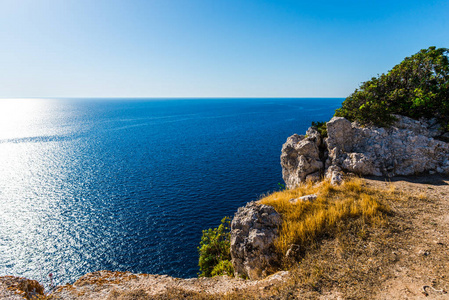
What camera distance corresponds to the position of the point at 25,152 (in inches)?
2975

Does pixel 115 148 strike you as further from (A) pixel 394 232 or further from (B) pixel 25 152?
(A) pixel 394 232

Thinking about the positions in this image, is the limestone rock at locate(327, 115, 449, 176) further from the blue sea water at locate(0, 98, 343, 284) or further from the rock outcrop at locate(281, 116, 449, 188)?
the blue sea water at locate(0, 98, 343, 284)

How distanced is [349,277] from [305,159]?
48.7 ft

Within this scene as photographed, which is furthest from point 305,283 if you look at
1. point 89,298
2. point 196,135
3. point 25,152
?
point 25,152

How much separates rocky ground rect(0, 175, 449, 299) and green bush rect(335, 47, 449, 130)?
11.6 meters

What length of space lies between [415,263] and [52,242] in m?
40.5

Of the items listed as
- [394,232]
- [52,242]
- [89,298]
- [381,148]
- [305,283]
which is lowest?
[52,242]

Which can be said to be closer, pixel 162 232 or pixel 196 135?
pixel 162 232

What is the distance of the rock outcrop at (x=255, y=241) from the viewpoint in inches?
467

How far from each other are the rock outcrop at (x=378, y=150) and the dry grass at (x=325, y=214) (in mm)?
3236

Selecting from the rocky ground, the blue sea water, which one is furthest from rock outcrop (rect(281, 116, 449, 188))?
the blue sea water

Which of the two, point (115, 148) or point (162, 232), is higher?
point (115, 148)

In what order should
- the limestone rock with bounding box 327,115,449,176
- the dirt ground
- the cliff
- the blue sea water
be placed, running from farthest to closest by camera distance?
the blue sea water, the limestone rock with bounding box 327,115,449,176, the cliff, the dirt ground

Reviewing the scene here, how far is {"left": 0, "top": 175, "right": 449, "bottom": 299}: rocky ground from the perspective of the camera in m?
8.32
